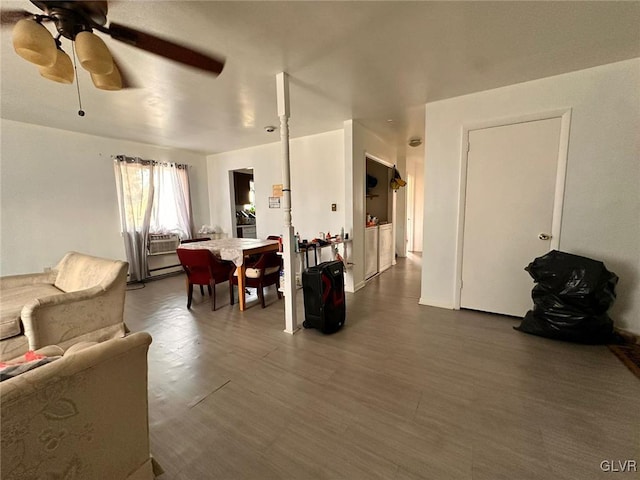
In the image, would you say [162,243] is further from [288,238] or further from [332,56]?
[332,56]

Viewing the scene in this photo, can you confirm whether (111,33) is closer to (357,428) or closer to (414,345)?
(357,428)

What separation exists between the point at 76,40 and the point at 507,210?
381cm

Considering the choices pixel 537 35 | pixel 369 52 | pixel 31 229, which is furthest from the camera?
pixel 31 229

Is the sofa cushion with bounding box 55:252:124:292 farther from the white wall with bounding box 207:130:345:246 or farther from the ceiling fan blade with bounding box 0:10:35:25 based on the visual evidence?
the white wall with bounding box 207:130:345:246

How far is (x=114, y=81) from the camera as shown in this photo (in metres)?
1.63

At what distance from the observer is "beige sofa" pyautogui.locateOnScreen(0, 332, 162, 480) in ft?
2.44

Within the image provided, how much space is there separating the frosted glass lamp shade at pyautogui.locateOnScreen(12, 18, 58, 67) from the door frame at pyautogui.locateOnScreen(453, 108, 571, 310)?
3535 millimetres

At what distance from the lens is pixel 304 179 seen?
4.71m

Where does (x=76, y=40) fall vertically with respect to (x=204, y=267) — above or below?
above

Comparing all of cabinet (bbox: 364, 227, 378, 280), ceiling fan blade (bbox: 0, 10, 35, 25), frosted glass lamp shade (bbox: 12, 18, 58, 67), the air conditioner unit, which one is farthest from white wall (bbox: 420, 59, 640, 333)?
the air conditioner unit

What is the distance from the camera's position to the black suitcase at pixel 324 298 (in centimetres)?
263

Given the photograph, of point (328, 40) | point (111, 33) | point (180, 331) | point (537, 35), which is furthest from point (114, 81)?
point (537, 35)

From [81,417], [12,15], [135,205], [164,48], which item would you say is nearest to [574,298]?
[81,417]

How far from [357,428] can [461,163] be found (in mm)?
2951
